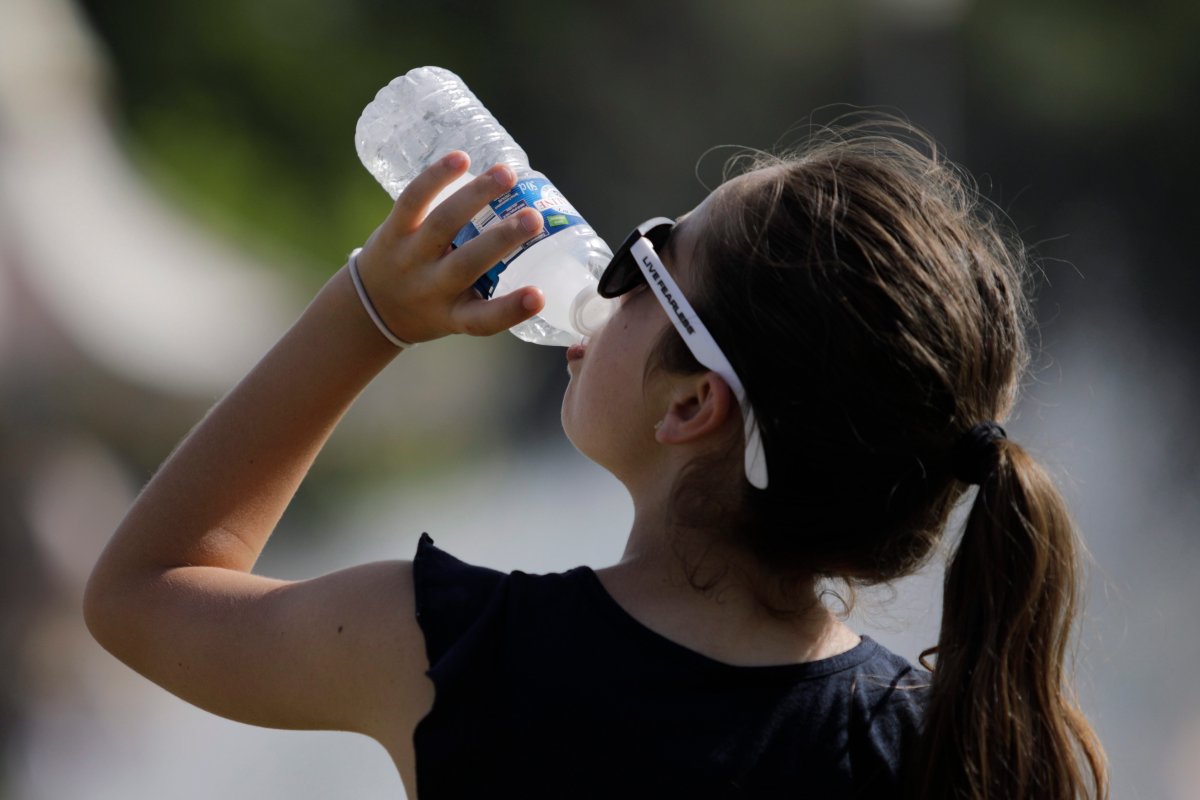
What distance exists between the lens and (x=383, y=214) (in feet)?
20.5

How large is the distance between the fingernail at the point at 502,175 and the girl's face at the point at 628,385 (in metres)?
0.22

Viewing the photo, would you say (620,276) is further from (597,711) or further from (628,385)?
(597,711)

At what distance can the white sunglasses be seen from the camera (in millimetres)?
1390

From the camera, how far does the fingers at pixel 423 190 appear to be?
1.65 m

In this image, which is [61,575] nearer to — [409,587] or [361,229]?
[361,229]

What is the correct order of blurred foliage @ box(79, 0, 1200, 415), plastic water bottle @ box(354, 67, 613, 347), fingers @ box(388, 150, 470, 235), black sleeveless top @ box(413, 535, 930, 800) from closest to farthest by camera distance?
black sleeveless top @ box(413, 535, 930, 800)
fingers @ box(388, 150, 470, 235)
plastic water bottle @ box(354, 67, 613, 347)
blurred foliage @ box(79, 0, 1200, 415)

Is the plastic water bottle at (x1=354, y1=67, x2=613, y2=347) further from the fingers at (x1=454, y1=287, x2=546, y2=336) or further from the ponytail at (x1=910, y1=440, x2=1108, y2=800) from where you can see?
the ponytail at (x1=910, y1=440, x2=1108, y2=800)

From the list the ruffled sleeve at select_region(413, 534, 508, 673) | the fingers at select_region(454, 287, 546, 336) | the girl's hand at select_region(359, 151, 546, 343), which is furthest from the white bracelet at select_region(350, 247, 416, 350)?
the ruffled sleeve at select_region(413, 534, 508, 673)

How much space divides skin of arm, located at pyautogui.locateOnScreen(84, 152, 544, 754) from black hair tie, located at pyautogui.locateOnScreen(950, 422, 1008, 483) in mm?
559

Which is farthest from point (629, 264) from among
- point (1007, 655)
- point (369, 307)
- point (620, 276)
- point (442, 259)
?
point (1007, 655)

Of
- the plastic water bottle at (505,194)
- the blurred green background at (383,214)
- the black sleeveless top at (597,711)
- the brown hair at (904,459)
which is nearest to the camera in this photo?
the black sleeveless top at (597,711)

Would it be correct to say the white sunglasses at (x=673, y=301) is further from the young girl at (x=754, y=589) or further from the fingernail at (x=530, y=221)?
the fingernail at (x=530, y=221)

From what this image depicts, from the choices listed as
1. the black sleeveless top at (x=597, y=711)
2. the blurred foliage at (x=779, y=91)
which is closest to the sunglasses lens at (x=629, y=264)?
the black sleeveless top at (x=597, y=711)

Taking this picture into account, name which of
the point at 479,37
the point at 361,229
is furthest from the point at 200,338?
the point at 479,37
